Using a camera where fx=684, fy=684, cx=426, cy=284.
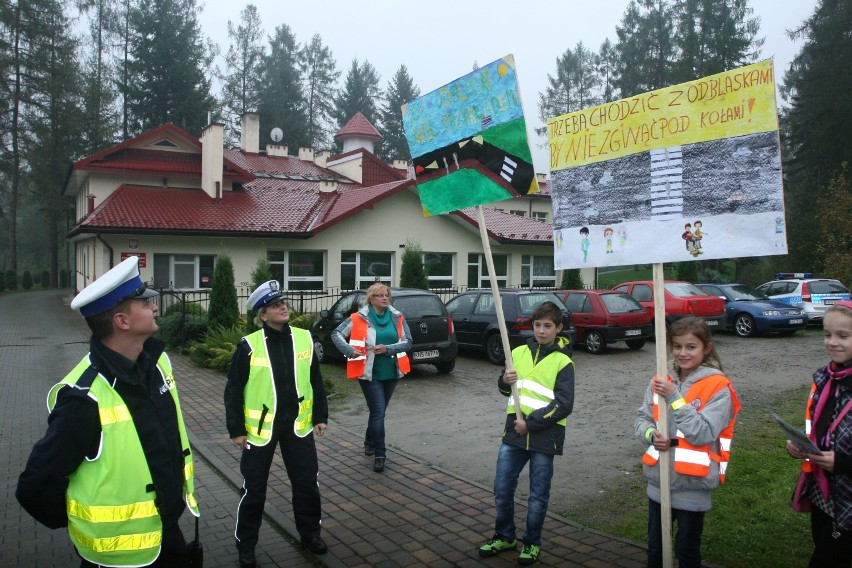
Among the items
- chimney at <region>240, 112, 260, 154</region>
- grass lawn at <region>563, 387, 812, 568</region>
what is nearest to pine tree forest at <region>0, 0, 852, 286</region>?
chimney at <region>240, 112, 260, 154</region>

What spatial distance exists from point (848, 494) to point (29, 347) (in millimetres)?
18573

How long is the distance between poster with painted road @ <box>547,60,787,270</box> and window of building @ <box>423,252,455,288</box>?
891 inches

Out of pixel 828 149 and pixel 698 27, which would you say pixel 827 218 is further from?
pixel 698 27

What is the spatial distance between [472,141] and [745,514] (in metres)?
3.55

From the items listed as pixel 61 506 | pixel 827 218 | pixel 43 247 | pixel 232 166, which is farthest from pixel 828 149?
pixel 43 247

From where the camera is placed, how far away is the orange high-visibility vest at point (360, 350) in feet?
22.6

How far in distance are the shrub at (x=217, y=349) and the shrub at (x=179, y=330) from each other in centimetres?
150

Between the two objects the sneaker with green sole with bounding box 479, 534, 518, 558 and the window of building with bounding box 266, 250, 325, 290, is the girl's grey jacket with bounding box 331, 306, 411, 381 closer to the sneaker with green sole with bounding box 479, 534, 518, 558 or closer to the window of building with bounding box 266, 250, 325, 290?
the sneaker with green sole with bounding box 479, 534, 518, 558

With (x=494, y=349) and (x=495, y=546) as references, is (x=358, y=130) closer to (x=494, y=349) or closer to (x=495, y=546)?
(x=494, y=349)

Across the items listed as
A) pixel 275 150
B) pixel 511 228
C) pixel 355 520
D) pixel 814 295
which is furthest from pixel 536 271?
pixel 355 520

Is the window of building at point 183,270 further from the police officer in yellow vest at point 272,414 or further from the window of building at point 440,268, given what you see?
the police officer in yellow vest at point 272,414

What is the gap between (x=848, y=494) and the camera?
10.6 feet

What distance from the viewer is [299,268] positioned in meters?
25.1

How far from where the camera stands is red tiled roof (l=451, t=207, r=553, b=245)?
27375 mm
